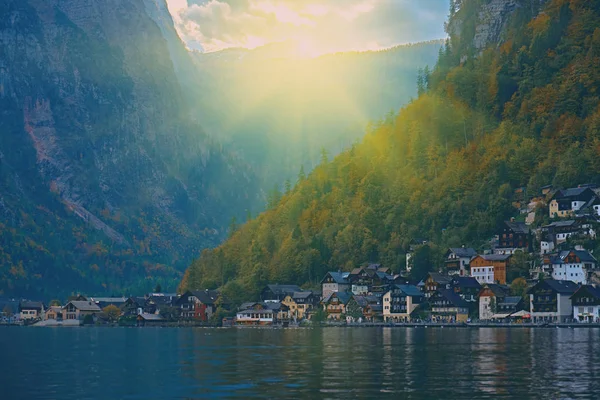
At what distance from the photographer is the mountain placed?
6063 inches

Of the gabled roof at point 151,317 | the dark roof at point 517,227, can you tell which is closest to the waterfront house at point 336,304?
the dark roof at point 517,227

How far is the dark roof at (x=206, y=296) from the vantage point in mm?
169250

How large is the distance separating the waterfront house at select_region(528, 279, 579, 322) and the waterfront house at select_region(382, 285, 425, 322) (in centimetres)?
2089

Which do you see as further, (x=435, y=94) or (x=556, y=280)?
(x=435, y=94)

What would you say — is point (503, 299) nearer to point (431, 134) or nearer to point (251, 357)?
point (431, 134)

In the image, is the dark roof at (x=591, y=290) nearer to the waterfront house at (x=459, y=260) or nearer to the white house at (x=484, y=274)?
the white house at (x=484, y=274)

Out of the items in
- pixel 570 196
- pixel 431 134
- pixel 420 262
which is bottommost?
pixel 420 262

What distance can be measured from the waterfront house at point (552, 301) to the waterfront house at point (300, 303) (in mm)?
41868

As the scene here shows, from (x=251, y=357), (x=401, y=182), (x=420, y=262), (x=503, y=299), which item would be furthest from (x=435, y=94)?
(x=251, y=357)

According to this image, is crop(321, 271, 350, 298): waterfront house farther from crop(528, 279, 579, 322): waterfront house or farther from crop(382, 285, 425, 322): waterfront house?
crop(528, 279, 579, 322): waterfront house

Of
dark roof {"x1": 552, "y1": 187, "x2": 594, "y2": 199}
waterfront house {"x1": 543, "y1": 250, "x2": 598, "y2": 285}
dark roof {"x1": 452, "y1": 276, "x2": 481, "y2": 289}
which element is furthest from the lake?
dark roof {"x1": 552, "y1": 187, "x2": 594, "y2": 199}

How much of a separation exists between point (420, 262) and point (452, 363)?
292 ft

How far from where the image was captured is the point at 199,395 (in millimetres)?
46500

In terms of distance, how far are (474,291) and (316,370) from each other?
280 ft
